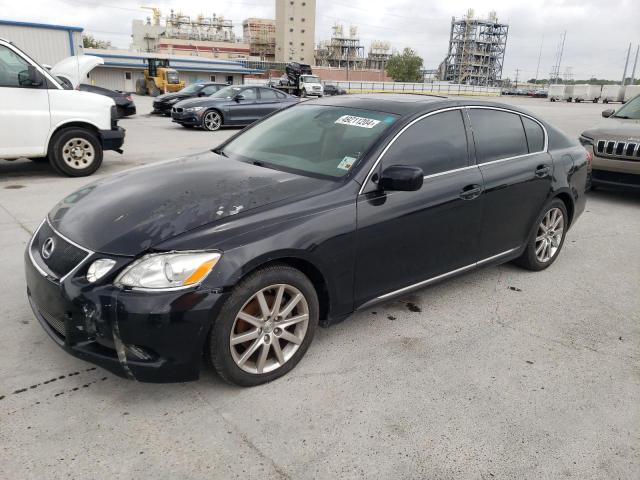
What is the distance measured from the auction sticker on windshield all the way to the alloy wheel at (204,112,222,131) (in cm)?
1212

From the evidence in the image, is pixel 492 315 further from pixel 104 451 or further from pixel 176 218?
pixel 104 451

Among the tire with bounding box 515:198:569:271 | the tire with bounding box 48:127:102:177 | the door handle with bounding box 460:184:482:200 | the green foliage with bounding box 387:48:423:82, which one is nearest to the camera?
the door handle with bounding box 460:184:482:200

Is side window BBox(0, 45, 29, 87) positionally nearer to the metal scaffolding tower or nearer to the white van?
the white van

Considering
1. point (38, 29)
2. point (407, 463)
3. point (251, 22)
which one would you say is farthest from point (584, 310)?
point (251, 22)

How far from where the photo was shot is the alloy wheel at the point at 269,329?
2721mm

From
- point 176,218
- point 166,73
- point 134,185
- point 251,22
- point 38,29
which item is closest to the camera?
point 176,218

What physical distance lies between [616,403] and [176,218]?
2.63 metres

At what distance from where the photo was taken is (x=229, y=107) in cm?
1541

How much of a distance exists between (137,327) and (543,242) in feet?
12.1

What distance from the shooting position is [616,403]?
2875mm

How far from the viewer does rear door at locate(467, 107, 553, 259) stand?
3930 mm

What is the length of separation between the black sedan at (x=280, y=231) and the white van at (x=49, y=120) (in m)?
4.65

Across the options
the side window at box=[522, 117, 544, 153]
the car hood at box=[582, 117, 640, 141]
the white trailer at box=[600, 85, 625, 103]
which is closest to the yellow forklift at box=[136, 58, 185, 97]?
the car hood at box=[582, 117, 640, 141]

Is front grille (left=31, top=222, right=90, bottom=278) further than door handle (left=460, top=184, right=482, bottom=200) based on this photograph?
No
